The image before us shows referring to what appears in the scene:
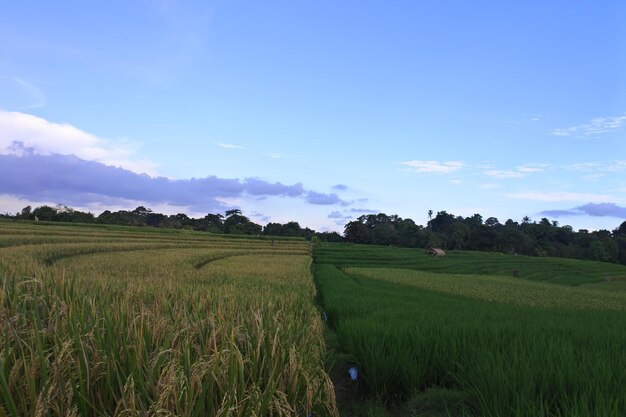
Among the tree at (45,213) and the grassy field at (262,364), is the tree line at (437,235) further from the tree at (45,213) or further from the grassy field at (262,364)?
the grassy field at (262,364)

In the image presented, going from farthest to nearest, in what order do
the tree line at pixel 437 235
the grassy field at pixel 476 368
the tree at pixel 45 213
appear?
the tree line at pixel 437 235, the tree at pixel 45 213, the grassy field at pixel 476 368

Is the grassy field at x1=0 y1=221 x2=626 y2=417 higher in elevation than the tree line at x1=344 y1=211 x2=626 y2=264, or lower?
lower

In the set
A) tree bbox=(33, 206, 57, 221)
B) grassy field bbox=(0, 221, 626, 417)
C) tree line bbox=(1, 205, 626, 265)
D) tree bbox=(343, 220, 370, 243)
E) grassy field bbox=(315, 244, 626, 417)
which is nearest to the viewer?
grassy field bbox=(0, 221, 626, 417)

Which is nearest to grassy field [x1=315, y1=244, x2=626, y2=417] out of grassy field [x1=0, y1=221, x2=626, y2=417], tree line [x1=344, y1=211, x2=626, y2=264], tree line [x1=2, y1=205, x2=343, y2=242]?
grassy field [x1=0, y1=221, x2=626, y2=417]

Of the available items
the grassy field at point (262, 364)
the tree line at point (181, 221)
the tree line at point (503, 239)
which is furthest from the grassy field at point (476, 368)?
the tree line at point (503, 239)

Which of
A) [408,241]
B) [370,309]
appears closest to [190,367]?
[370,309]

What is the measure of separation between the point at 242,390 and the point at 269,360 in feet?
2.01

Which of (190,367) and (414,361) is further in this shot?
(414,361)

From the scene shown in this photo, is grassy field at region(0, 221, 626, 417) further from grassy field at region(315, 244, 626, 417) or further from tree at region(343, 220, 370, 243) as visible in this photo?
tree at region(343, 220, 370, 243)

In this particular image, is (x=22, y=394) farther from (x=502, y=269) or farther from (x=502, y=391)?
(x=502, y=269)

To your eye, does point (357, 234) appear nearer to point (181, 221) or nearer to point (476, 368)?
point (181, 221)

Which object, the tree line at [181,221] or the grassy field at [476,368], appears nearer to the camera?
the grassy field at [476,368]

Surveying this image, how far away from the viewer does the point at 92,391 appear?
8.53 ft

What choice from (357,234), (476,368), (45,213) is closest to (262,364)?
(476,368)
